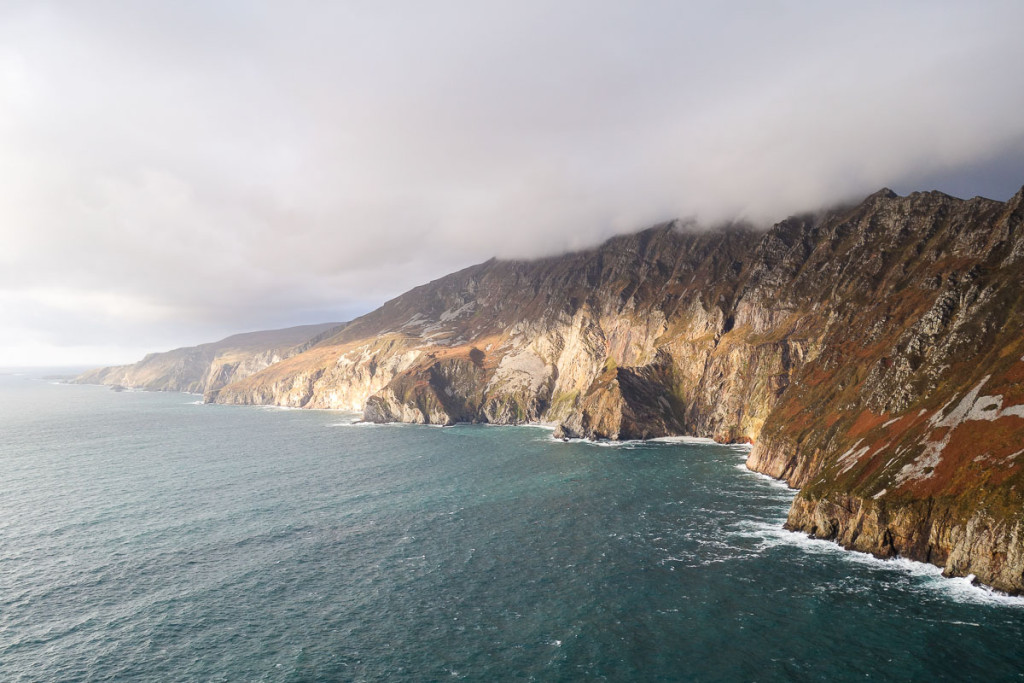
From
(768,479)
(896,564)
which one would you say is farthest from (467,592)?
(768,479)

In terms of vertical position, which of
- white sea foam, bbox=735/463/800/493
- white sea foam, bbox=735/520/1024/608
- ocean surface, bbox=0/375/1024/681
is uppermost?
white sea foam, bbox=735/463/800/493

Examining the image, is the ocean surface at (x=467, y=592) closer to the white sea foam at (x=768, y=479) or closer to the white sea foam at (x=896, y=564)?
the white sea foam at (x=896, y=564)

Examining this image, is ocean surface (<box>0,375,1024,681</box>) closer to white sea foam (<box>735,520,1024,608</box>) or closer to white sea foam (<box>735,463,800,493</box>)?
white sea foam (<box>735,520,1024,608</box>)

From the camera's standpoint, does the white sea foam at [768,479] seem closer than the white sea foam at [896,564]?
No

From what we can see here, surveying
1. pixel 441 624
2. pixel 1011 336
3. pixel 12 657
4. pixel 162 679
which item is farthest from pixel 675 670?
pixel 1011 336

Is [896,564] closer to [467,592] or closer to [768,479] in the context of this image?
[768,479]

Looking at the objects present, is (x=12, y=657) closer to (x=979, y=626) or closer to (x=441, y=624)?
(x=441, y=624)

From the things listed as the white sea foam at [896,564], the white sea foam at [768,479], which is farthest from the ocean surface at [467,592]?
the white sea foam at [768,479]

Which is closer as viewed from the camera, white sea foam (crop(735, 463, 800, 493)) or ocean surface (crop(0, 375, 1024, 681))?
ocean surface (crop(0, 375, 1024, 681))

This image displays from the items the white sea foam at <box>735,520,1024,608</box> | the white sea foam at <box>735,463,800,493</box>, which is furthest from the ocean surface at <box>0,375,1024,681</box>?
the white sea foam at <box>735,463,800,493</box>
